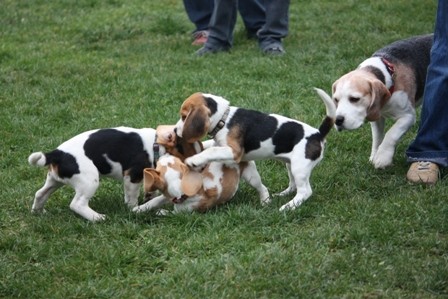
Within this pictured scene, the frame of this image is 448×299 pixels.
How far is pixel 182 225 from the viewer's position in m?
5.52

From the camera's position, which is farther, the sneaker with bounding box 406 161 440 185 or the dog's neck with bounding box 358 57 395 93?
the dog's neck with bounding box 358 57 395 93

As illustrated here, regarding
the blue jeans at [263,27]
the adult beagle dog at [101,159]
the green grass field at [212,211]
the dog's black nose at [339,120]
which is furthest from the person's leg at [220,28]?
the adult beagle dog at [101,159]

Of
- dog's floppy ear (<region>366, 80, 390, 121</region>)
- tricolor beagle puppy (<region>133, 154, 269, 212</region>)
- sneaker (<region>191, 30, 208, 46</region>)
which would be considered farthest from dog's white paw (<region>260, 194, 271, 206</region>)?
sneaker (<region>191, 30, 208, 46</region>)

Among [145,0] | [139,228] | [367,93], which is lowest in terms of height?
[145,0]

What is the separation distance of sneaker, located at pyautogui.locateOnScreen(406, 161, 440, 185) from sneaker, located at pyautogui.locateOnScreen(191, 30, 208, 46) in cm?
548

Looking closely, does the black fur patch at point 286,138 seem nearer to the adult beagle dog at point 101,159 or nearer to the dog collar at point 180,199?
the adult beagle dog at point 101,159

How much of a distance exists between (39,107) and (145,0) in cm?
615

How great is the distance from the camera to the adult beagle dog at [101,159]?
220 inches

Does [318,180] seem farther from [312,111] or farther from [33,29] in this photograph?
[33,29]

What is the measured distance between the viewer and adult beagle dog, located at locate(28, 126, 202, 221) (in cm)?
560

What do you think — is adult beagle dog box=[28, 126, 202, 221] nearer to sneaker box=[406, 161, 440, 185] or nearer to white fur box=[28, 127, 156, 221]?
white fur box=[28, 127, 156, 221]

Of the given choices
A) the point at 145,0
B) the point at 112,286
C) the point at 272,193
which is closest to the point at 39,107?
the point at 272,193

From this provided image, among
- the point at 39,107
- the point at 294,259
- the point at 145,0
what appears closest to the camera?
the point at 294,259

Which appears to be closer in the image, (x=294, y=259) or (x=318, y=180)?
(x=294, y=259)
